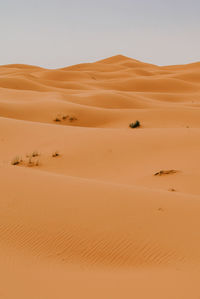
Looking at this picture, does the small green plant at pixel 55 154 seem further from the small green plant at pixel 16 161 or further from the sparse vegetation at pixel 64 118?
the sparse vegetation at pixel 64 118

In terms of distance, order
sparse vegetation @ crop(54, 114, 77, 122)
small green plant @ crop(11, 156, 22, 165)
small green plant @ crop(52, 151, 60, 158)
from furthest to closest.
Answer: sparse vegetation @ crop(54, 114, 77, 122), small green plant @ crop(52, 151, 60, 158), small green plant @ crop(11, 156, 22, 165)

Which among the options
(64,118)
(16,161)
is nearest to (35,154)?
(16,161)

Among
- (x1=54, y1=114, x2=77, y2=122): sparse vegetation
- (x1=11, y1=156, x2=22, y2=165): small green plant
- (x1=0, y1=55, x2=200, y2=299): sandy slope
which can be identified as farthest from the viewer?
(x1=54, y1=114, x2=77, y2=122): sparse vegetation

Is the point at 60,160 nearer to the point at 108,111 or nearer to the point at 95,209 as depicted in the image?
the point at 95,209

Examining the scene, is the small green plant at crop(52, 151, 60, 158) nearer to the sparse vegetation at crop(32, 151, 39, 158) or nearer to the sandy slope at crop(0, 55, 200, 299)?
the sandy slope at crop(0, 55, 200, 299)

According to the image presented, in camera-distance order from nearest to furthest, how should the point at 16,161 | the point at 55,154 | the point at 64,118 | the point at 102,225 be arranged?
the point at 102,225
the point at 16,161
the point at 55,154
the point at 64,118

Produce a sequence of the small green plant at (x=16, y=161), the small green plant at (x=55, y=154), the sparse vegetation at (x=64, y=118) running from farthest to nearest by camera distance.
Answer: the sparse vegetation at (x=64, y=118), the small green plant at (x=55, y=154), the small green plant at (x=16, y=161)

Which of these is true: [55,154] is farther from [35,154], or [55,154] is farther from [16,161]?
[16,161]

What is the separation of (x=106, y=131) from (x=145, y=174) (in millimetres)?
3800

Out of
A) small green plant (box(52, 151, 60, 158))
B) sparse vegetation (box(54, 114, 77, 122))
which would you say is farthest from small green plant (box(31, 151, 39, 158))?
sparse vegetation (box(54, 114, 77, 122))

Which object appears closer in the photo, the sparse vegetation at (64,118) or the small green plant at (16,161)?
the small green plant at (16,161)

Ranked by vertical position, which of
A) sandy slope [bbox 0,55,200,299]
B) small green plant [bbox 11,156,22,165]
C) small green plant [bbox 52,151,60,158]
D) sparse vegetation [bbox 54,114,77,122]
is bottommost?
sandy slope [bbox 0,55,200,299]

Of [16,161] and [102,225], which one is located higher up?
[16,161]

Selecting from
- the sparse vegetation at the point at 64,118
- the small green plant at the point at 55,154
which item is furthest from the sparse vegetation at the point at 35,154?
the sparse vegetation at the point at 64,118
